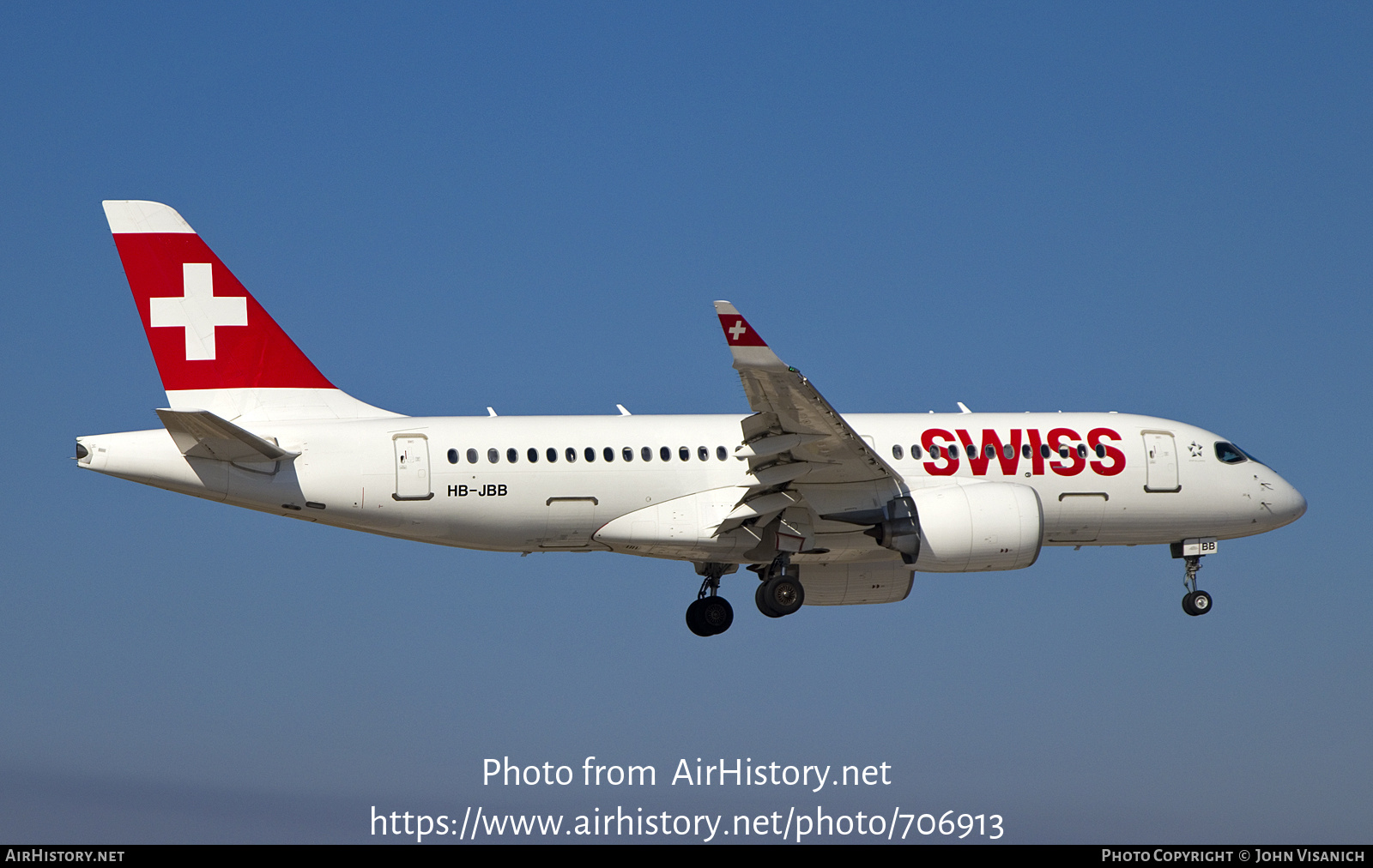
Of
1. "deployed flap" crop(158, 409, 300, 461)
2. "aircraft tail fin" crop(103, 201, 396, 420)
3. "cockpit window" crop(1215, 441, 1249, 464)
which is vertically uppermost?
"aircraft tail fin" crop(103, 201, 396, 420)

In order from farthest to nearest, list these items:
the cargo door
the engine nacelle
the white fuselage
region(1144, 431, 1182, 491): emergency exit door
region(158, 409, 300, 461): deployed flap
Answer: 1. region(1144, 431, 1182, 491): emergency exit door
2. the cargo door
3. the engine nacelle
4. the white fuselage
5. region(158, 409, 300, 461): deployed flap

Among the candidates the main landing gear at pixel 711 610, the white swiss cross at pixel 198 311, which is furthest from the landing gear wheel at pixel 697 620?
the white swiss cross at pixel 198 311

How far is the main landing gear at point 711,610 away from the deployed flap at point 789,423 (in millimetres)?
3793

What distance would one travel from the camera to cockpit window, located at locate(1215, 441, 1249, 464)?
35.7m

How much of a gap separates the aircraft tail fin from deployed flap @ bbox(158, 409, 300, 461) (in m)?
2.24

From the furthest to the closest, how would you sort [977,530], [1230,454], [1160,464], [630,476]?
[1230,454] < [1160,464] < [630,476] < [977,530]

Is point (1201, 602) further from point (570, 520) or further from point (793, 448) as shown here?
point (570, 520)

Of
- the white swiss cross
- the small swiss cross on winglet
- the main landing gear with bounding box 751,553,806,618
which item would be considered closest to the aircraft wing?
the small swiss cross on winglet

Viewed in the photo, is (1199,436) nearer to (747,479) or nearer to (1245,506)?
(1245,506)

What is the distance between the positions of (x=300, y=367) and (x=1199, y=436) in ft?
66.8

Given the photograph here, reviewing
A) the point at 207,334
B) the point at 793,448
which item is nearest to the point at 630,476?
the point at 793,448

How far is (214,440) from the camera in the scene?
97.9 ft

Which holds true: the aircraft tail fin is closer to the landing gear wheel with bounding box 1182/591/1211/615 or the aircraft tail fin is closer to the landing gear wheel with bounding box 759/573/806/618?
the landing gear wheel with bounding box 759/573/806/618

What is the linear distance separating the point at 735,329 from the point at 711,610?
401 inches
